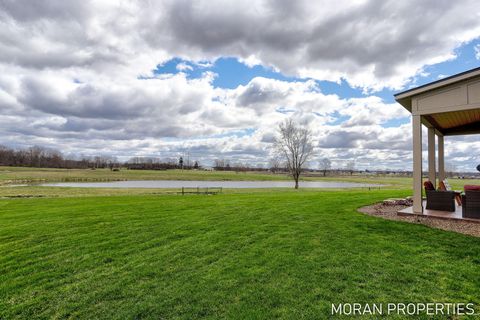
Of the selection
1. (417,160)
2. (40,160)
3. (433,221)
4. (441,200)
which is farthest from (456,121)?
(40,160)

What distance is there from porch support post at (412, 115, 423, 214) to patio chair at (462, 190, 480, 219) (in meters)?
0.97

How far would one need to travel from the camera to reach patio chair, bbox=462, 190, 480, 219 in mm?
6820

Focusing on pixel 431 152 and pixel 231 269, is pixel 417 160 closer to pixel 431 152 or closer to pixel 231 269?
pixel 431 152

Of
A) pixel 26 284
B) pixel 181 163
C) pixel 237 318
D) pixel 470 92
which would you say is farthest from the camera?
pixel 181 163

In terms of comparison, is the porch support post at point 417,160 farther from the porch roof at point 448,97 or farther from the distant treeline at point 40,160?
the distant treeline at point 40,160

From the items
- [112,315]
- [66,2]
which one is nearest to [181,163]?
[66,2]

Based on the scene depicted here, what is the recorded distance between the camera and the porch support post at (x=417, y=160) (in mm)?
7312

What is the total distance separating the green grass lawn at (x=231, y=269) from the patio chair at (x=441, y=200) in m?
2.44

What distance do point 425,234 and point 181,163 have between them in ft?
360

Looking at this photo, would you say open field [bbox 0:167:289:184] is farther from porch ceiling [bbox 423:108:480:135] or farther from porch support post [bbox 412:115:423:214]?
porch support post [bbox 412:115:423:214]

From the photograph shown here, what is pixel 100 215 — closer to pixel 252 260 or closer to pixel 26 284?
pixel 26 284

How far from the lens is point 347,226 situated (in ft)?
21.2

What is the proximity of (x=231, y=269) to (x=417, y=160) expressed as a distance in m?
6.20

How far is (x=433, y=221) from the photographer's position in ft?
22.4
